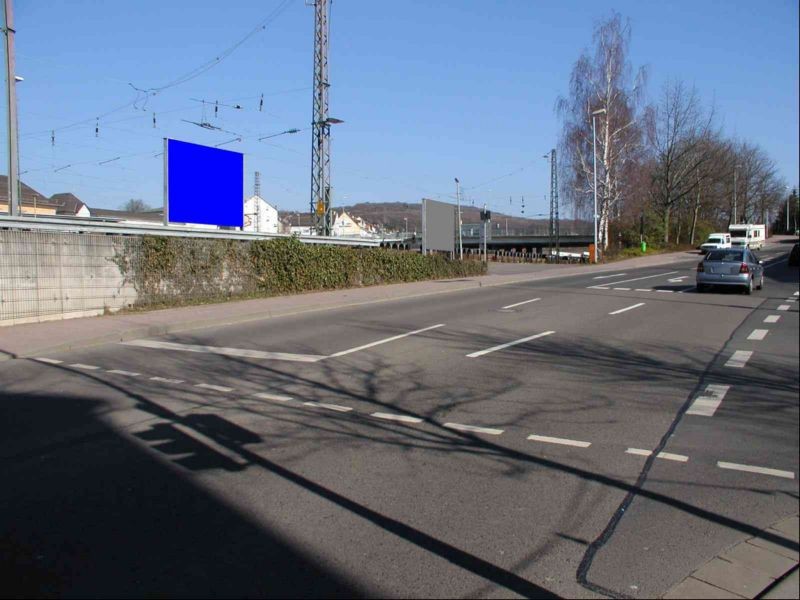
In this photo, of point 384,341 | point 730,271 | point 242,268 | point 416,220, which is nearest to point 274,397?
point 384,341

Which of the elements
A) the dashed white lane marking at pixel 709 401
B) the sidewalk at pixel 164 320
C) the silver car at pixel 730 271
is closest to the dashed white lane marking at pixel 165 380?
the sidewalk at pixel 164 320

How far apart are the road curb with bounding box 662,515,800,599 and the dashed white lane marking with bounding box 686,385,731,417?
11.9 ft

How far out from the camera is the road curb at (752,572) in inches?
121

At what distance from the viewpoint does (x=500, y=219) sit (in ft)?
425

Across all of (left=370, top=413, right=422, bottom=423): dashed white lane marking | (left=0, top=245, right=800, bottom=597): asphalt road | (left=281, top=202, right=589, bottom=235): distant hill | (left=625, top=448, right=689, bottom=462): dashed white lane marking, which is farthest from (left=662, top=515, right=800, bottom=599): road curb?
(left=281, top=202, right=589, bottom=235): distant hill

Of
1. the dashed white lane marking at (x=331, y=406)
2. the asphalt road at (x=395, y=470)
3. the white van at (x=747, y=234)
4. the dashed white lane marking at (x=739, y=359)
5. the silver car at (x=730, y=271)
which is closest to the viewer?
the asphalt road at (x=395, y=470)

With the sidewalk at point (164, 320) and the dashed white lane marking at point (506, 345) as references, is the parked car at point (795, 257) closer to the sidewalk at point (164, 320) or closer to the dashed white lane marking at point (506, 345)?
the sidewalk at point (164, 320)

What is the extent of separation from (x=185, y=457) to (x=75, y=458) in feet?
3.13

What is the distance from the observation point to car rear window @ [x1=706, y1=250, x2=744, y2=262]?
20.1 metres

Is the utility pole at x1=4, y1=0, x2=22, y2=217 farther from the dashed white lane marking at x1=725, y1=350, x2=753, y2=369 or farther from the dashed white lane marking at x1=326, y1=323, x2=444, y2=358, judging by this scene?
the dashed white lane marking at x1=725, y1=350, x2=753, y2=369

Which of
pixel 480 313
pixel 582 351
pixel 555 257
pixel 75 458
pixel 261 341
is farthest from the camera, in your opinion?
pixel 555 257

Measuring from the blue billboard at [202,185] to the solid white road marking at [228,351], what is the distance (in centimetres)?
876

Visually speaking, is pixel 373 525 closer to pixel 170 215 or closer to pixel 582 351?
pixel 582 351

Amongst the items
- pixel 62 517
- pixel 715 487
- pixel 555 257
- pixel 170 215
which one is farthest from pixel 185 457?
pixel 555 257
